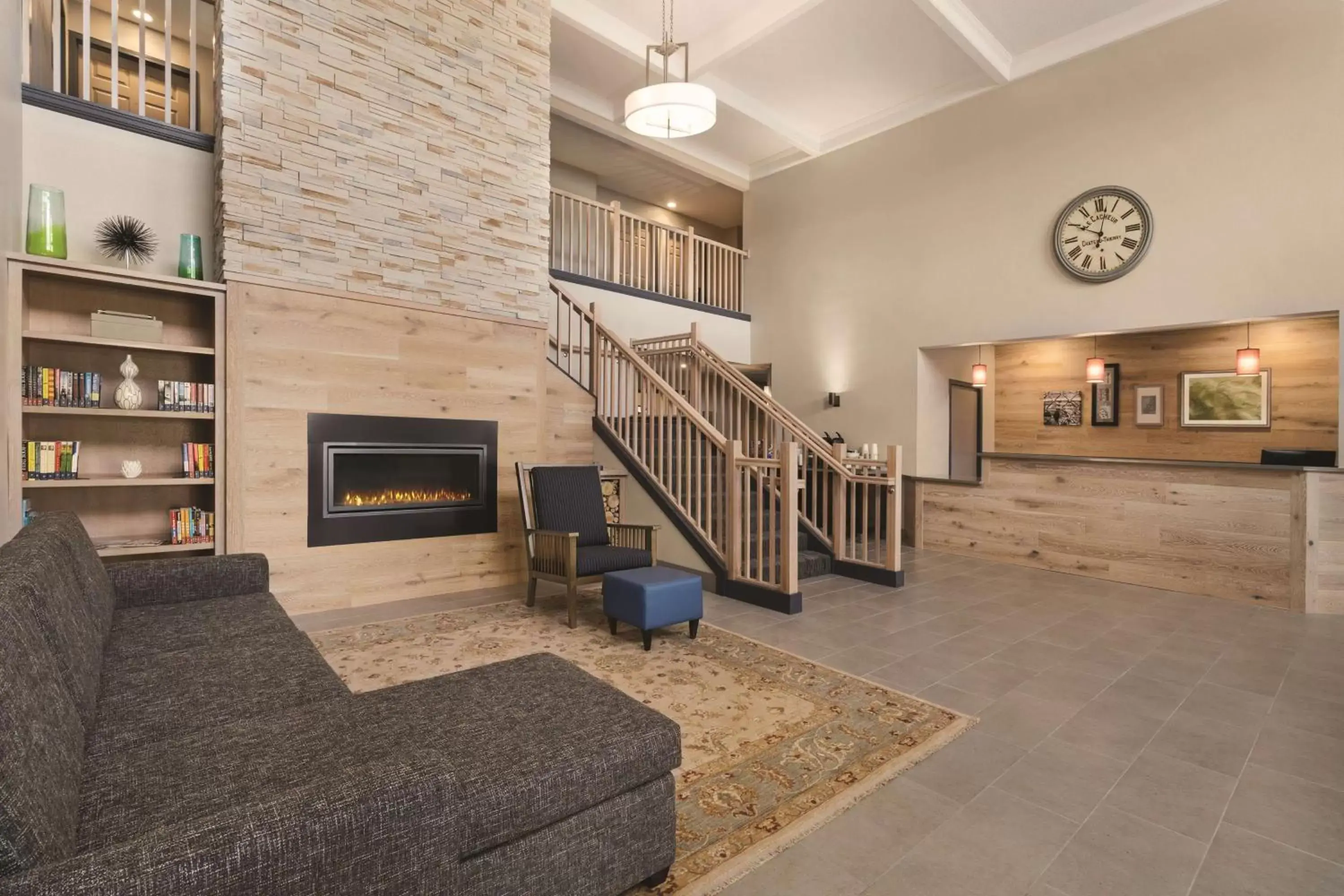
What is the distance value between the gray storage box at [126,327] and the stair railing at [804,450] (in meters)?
4.23

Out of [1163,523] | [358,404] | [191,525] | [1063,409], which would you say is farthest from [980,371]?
[191,525]

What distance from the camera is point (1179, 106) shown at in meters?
5.68

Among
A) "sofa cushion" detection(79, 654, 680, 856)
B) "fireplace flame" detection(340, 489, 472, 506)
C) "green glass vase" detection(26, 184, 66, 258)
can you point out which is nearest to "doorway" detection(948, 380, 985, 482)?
"fireplace flame" detection(340, 489, 472, 506)

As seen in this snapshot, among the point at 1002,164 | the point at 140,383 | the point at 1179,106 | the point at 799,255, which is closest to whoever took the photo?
the point at 140,383

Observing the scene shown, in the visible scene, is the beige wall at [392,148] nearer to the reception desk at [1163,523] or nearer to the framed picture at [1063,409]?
the reception desk at [1163,523]

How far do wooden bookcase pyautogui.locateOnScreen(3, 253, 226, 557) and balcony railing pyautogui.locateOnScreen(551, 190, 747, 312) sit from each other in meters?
4.08

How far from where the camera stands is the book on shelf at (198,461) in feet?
12.9

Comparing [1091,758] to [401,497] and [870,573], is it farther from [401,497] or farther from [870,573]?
[401,497]

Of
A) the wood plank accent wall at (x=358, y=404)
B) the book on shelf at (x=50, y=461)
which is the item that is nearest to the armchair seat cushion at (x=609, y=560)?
the wood plank accent wall at (x=358, y=404)

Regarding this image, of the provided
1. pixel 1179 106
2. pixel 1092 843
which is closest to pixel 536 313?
pixel 1092 843

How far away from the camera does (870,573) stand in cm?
557

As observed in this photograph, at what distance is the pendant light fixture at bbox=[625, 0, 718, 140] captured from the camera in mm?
5402

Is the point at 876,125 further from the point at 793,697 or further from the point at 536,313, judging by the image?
the point at 793,697

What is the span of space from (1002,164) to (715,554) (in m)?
5.26
